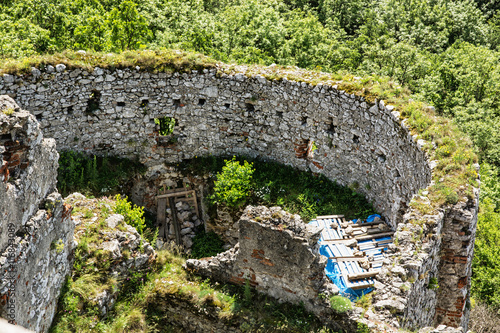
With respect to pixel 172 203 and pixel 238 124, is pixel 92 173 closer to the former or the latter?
pixel 172 203

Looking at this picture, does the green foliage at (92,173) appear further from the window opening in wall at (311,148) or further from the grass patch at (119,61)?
the window opening in wall at (311,148)

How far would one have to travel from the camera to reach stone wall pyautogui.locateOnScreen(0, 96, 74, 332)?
7508 mm

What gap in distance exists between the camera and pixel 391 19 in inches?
923

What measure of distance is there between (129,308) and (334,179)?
6.59 m

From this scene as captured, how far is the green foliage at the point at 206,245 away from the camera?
47.3 feet

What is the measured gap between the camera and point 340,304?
29.6 feet

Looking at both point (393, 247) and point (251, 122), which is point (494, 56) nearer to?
point (251, 122)

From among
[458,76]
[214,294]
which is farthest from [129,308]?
[458,76]

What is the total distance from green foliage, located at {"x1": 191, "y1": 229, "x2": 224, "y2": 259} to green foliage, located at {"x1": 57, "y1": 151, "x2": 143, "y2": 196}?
8.88ft

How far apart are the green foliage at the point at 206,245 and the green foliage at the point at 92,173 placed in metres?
2.71

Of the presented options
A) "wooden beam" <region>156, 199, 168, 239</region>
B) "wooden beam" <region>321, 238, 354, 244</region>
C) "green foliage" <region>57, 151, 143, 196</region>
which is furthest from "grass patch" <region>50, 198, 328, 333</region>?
"wooden beam" <region>156, 199, 168, 239</region>

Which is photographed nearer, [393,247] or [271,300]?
[393,247]

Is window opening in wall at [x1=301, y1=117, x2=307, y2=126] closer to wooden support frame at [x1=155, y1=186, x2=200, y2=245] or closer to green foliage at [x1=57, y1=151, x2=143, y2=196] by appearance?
wooden support frame at [x1=155, y1=186, x2=200, y2=245]

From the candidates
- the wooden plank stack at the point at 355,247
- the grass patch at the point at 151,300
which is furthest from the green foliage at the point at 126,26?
the wooden plank stack at the point at 355,247
